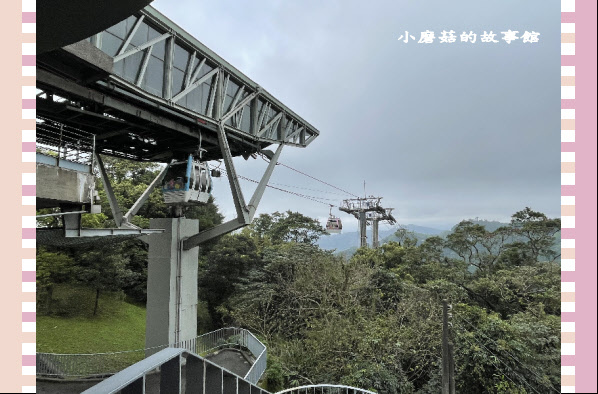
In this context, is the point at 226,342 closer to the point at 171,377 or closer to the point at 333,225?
the point at 171,377

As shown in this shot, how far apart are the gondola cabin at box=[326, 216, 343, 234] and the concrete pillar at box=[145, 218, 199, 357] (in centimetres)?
1889

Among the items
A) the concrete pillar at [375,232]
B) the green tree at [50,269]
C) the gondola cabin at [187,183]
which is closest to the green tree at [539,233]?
the concrete pillar at [375,232]

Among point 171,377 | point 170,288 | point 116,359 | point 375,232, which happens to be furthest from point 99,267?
point 375,232

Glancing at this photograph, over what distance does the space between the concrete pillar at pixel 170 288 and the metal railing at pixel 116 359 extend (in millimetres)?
526

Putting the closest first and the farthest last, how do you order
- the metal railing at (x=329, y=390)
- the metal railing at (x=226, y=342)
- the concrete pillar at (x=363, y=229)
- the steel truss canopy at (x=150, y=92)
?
the metal railing at (x=329, y=390), the steel truss canopy at (x=150, y=92), the metal railing at (x=226, y=342), the concrete pillar at (x=363, y=229)

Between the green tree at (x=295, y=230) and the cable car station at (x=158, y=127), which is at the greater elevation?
the cable car station at (x=158, y=127)

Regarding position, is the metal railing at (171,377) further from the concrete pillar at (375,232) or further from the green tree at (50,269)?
the concrete pillar at (375,232)

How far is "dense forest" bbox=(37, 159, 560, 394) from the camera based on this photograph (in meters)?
10.9

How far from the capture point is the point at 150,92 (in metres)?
9.80

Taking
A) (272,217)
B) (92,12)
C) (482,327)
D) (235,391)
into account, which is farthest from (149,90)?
(272,217)

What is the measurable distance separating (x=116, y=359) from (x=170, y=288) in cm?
512

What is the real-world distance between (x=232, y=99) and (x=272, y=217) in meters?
21.8

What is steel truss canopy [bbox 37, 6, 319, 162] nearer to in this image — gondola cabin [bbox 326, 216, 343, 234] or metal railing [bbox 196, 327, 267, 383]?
metal railing [bbox 196, 327, 267, 383]

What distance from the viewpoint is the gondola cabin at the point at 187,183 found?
43.7ft
